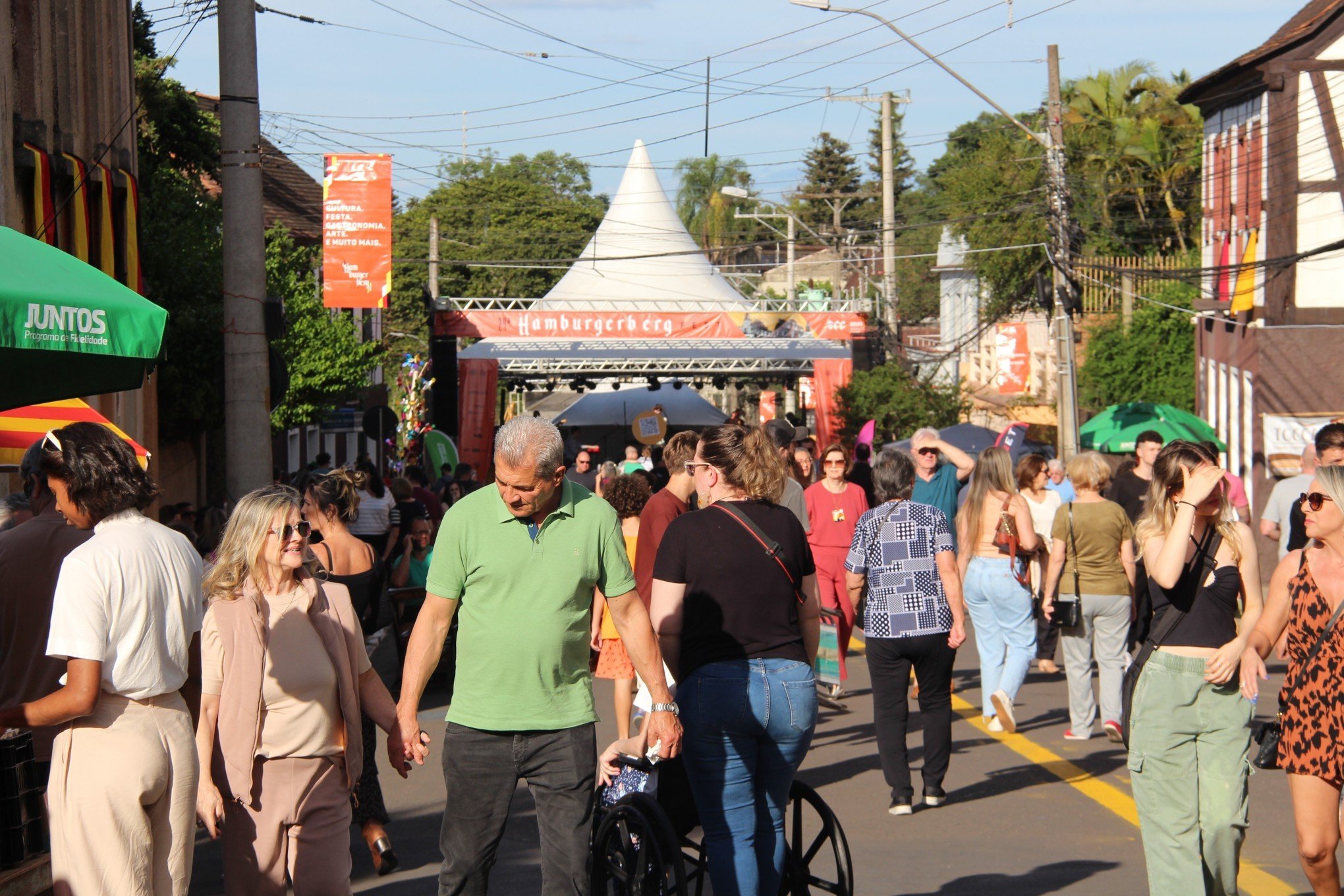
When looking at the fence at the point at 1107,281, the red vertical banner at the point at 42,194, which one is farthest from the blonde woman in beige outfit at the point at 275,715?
the fence at the point at 1107,281

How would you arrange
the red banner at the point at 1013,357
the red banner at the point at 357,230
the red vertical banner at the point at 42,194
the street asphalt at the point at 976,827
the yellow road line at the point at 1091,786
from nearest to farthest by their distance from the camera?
the yellow road line at the point at 1091,786 → the street asphalt at the point at 976,827 → the red vertical banner at the point at 42,194 → the red banner at the point at 357,230 → the red banner at the point at 1013,357

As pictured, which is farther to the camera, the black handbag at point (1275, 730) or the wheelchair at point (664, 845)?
the black handbag at point (1275, 730)

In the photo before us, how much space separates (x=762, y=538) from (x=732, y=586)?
20 cm

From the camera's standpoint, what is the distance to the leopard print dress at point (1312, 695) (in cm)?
506

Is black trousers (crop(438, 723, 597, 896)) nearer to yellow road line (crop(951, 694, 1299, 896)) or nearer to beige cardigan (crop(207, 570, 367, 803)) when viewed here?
beige cardigan (crop(207, 570, 367, 803))

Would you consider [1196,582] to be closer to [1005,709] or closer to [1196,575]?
[1196,575]

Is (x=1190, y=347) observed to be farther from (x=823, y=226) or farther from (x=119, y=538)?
(x=823, y=226)

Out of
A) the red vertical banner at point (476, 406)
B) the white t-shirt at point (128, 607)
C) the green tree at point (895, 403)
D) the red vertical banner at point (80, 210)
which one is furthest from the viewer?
the red vertical banner at point (476, 406)

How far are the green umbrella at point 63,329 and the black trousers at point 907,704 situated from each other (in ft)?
13.4

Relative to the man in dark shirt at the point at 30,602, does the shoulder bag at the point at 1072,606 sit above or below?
below

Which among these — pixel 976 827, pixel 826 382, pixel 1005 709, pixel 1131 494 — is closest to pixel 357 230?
pixel 826 382

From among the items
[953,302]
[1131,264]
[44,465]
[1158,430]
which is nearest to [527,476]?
[44,465]

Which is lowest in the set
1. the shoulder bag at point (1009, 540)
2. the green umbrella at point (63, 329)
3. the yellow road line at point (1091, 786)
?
the yellow road line at point (1091, 786)

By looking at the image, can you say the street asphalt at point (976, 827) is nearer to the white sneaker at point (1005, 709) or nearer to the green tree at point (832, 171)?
the white sneaker at point (1005, 709)
